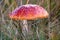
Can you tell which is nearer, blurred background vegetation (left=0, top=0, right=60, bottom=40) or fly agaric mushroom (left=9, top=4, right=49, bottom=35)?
fly agaric mushroom (left=9, top=4, right=49, bottom=35)

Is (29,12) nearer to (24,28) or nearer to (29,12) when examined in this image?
(29,12)

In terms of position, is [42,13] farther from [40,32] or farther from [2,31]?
[2,31]

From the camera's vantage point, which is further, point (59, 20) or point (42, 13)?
point (59, 20)

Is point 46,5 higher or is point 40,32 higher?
point 46,5

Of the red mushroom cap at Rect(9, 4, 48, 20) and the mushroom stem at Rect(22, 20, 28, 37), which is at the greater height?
the red mushroom cap at Rect(9, 4, 48, 20)

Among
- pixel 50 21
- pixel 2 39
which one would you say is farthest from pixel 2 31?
pixel 50 21
